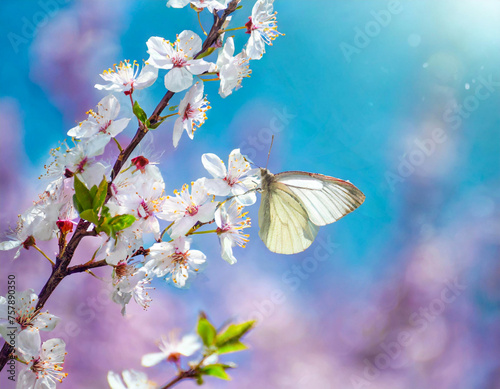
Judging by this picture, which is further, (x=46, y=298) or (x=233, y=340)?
(x=46, y=298)

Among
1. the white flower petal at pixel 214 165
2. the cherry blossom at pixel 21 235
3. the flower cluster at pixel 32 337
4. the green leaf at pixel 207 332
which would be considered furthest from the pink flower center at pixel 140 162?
the green leaf at pixel 207 332

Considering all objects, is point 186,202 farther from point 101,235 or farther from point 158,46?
point 158,46

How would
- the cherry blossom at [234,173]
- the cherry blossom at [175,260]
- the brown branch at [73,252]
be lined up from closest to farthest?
the brown branch at [73,252]
the cherry blossom at [175,260]
the cherry blossom at [234,173]

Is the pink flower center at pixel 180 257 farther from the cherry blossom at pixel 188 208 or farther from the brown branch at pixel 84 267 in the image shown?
the brown branch at pixel 84 267

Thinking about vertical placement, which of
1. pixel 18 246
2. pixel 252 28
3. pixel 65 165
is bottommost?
pixel 18 246

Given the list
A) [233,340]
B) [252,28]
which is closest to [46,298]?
[233,340]

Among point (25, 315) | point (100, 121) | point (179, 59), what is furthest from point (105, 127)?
point (25, 315)
